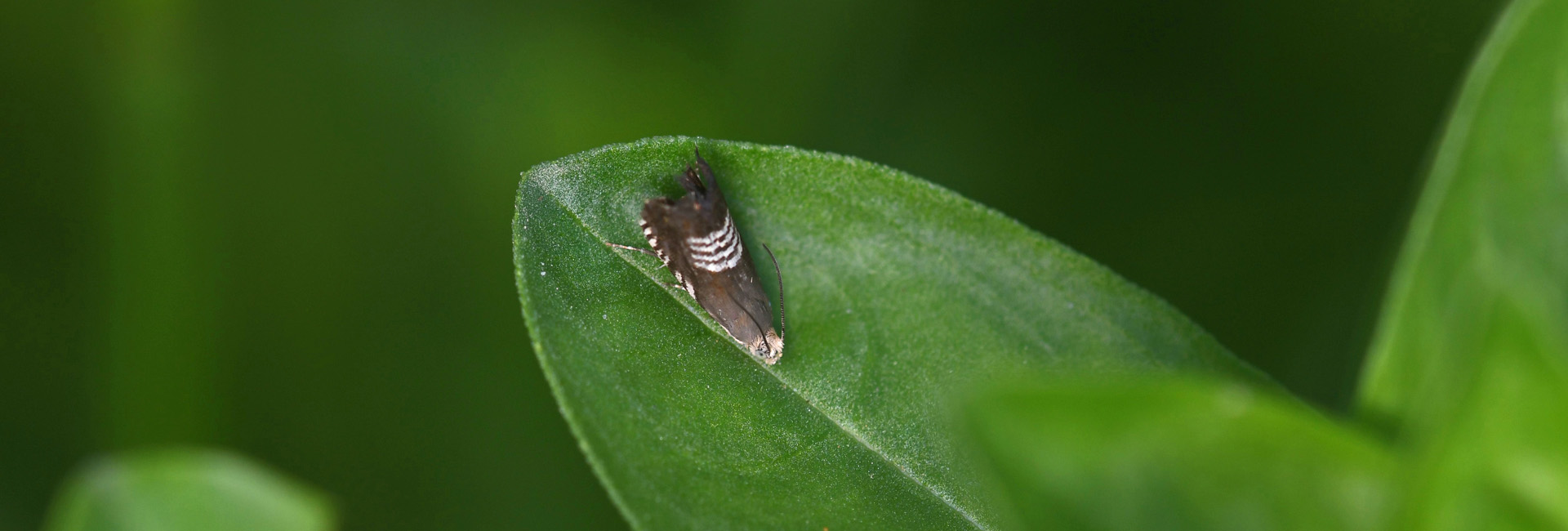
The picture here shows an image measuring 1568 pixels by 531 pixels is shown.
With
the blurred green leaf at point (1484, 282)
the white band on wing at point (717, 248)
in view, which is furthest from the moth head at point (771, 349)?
the blurred green leaf at point (1484, 282)

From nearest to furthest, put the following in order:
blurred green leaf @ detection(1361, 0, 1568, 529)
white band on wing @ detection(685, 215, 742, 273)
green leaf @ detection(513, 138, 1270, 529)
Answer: blurred green leaf @ detection(1361, 0, 1568, 529) < green leaf @ detection(513, 138, 1270, 529) < white band on wing @ detection(685, 215, 742, 273)

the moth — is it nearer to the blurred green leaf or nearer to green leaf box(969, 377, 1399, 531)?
green leaf box(969, 377, 1399, 531)

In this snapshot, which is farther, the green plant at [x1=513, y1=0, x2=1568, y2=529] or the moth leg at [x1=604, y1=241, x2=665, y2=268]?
the moth leg at [x1=604, y1=241, x2=665, y2=268]

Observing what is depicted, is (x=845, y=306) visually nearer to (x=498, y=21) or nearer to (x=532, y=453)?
(x=532, y=453)

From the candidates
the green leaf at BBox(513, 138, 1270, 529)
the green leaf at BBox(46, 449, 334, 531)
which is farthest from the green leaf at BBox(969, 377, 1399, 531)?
the green leaf at BBox(46, 449, 334, 531)

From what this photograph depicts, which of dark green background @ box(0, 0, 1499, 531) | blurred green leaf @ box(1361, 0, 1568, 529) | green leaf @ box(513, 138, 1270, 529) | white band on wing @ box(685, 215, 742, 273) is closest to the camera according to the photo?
blurred green leaf @ box(1361, 0, 1568, 529)

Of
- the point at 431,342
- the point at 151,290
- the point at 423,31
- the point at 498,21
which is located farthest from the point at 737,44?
the point at 151,290
